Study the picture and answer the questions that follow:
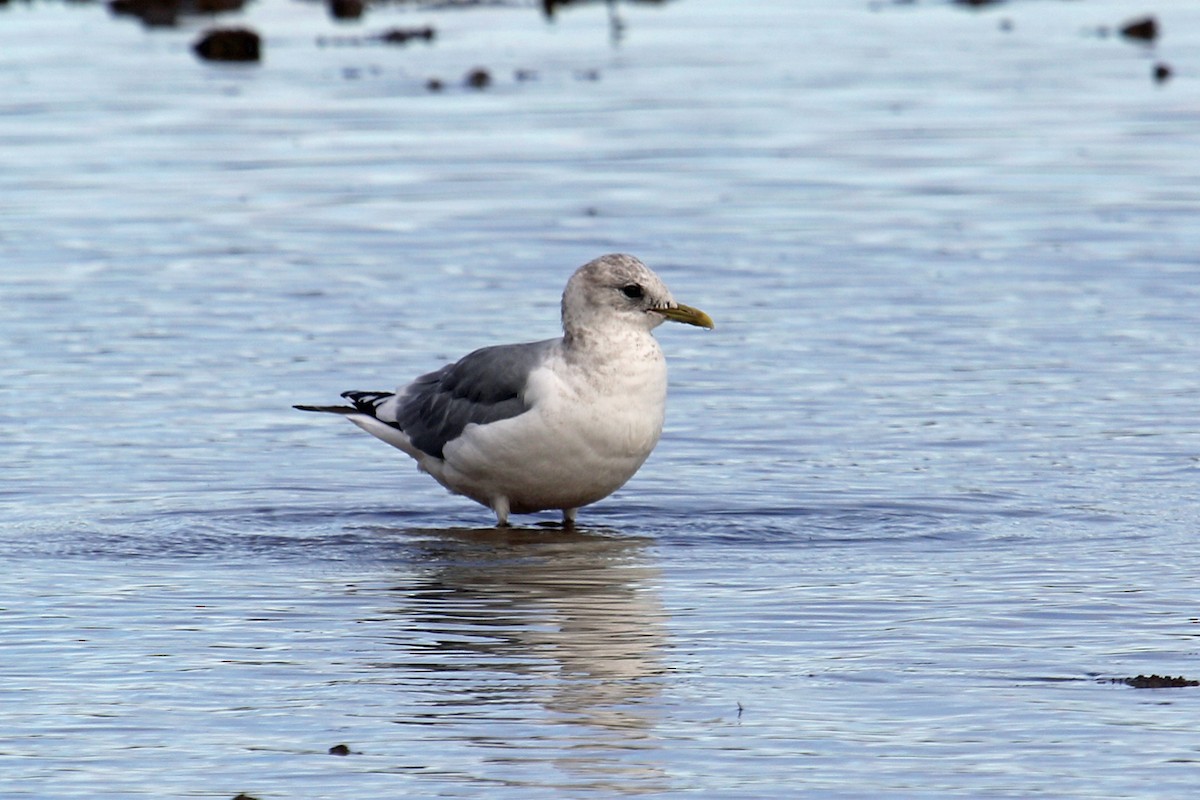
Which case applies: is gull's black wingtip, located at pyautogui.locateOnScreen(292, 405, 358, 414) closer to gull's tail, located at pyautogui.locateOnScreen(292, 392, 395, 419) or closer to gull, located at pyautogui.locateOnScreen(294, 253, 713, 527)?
gull's tail, located at pyautogui.locateOnScreen(292, 392, 395, 419)

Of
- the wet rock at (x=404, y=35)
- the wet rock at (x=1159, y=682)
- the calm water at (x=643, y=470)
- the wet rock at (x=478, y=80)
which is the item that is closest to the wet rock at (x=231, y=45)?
the wet rock at (x=404, y=35)

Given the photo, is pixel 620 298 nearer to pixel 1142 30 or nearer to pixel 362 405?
pixel 362 405

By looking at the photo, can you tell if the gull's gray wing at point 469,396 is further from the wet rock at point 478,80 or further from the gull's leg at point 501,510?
the wet rock at point 478,80

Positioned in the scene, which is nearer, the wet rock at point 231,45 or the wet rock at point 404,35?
the wet rock at point 231,45

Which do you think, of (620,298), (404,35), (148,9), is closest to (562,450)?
(620,298)

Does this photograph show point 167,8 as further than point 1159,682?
Yes

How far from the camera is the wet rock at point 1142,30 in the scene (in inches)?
1133

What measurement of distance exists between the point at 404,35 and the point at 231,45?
3.17 metres

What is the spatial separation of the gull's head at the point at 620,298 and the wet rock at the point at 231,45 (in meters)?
18.6

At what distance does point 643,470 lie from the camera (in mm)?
10531

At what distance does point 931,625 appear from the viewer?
7527mm

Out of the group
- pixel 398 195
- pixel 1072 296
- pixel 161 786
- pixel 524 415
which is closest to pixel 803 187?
pixel 398 195

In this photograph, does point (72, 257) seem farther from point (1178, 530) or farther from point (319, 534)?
point (1178, 530)

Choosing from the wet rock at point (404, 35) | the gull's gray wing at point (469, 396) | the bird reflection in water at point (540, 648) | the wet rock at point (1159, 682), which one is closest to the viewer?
the bird reflection in water at point (540, 648)
